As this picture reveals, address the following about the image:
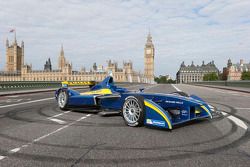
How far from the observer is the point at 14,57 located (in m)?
180

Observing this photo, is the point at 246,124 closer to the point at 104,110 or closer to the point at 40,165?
the point at 104,110

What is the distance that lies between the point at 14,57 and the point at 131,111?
7495 inches

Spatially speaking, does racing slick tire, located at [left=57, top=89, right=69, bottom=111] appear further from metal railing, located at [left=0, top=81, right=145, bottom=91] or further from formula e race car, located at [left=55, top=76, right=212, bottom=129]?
metal railing, located at [left=0, top=81, right=145, bottom=91]

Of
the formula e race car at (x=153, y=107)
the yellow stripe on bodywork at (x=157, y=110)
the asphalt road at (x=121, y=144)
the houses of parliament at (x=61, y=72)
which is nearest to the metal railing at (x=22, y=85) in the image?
the formula e race car at (x=153, y=107)

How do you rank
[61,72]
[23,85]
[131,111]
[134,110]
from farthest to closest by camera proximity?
1. [61,72]
2. [23,85]
3. [131,111]
4. [134,110]

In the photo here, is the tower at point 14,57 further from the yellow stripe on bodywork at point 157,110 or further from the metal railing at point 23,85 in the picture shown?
the yellow stripe on bodywork at point 157,110

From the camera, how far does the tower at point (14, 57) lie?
180m

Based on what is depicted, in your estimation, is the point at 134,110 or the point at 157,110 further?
the point at 134,110

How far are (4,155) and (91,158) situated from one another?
1.45 meters

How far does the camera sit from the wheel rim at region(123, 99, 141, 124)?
6.52 meters

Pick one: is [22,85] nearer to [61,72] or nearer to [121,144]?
[121,144]

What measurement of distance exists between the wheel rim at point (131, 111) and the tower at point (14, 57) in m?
189

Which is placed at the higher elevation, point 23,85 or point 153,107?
point 153,107

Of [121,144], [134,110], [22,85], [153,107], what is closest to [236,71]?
[22,85]
